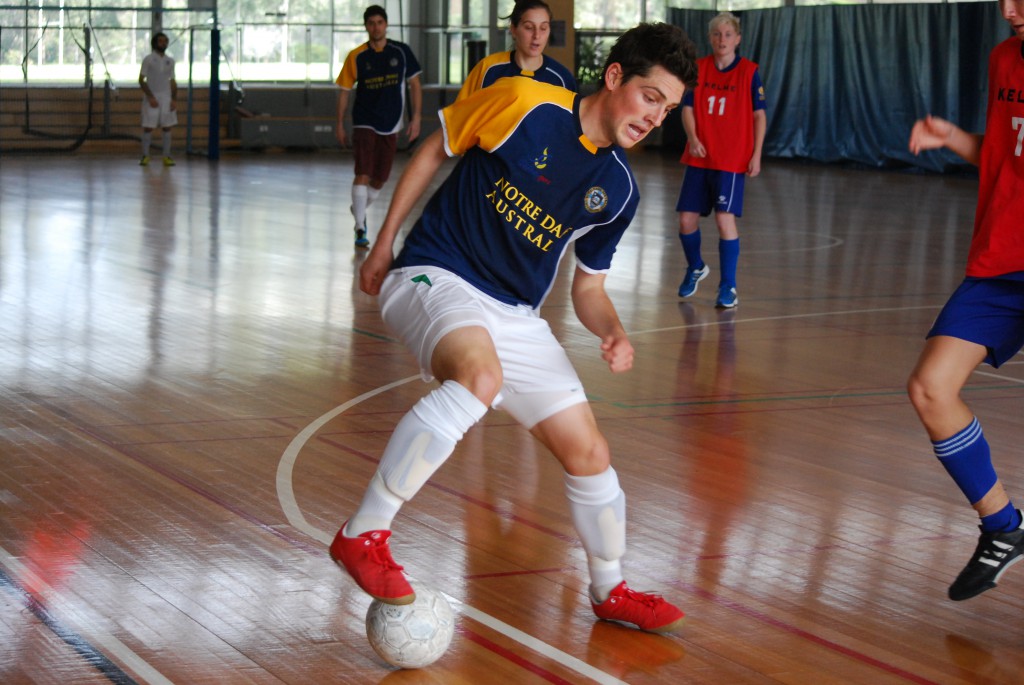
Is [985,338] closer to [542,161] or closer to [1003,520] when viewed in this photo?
[1003,520]

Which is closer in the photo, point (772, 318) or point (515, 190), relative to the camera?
point (515, 190)

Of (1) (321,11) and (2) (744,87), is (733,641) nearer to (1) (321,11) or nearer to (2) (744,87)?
(2) (744,87)

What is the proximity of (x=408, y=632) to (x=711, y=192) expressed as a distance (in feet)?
20.3

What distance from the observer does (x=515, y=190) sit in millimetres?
3203

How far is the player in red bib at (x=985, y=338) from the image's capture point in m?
3.47

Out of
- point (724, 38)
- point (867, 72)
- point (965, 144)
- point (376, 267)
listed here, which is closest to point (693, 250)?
point (724, 38)

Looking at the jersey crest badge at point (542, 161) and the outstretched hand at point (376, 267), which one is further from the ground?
the jersey crest badge at point (542, 161)

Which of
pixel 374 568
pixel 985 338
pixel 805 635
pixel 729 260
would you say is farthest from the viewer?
pixel 729 260

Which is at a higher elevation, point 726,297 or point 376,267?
point 376,267

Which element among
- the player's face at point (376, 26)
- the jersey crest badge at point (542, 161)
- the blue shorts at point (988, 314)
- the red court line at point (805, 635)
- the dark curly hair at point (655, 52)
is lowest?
the red court line at point (805, 635)

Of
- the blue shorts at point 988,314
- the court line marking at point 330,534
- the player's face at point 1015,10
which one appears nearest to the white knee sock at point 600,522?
the court line marking at point 330,534

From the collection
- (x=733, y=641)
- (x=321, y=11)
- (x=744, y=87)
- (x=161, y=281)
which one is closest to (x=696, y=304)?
(x=744, y=87)

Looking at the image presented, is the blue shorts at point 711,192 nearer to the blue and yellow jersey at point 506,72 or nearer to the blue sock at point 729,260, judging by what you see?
the blue sock at point 729,260

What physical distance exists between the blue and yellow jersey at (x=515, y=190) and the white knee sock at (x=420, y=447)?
16.5 inches
